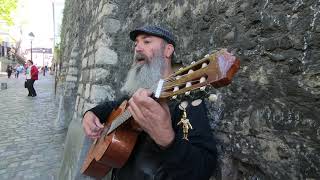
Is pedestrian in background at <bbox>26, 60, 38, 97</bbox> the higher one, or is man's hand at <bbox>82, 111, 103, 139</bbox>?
man's hand at <bbox>82, 111, 103, 139</bbox>

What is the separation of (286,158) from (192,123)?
504mm

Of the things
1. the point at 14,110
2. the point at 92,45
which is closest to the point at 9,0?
the point at 14,110

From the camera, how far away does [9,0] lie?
72.2ft

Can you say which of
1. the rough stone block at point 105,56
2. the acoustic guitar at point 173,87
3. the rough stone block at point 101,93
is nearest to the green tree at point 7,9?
the rough stone block at point 105,56

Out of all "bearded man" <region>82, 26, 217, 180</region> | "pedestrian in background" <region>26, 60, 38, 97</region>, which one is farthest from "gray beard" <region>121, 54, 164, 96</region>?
"pedestrian in background" <region>26, 60, 38, 97</region>

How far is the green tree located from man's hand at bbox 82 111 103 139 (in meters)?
21.9

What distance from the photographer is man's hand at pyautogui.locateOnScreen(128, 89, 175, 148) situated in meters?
1.51

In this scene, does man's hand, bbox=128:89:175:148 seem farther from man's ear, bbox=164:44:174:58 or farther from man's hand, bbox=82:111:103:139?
man's hand, bbox=82:111:103:139

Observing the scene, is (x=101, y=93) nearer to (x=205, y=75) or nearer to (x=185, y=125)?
(x=185, y=125)

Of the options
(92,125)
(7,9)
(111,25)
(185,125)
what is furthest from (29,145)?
(7,9)

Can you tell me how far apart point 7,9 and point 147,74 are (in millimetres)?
A: 22741

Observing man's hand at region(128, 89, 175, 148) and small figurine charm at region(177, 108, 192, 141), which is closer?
man's hand at region(128, 89, 175, 148)

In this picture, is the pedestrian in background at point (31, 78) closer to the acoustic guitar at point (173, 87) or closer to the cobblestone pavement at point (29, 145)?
the cobblestone pavement at point (29, 145)

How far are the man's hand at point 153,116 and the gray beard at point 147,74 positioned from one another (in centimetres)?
49
